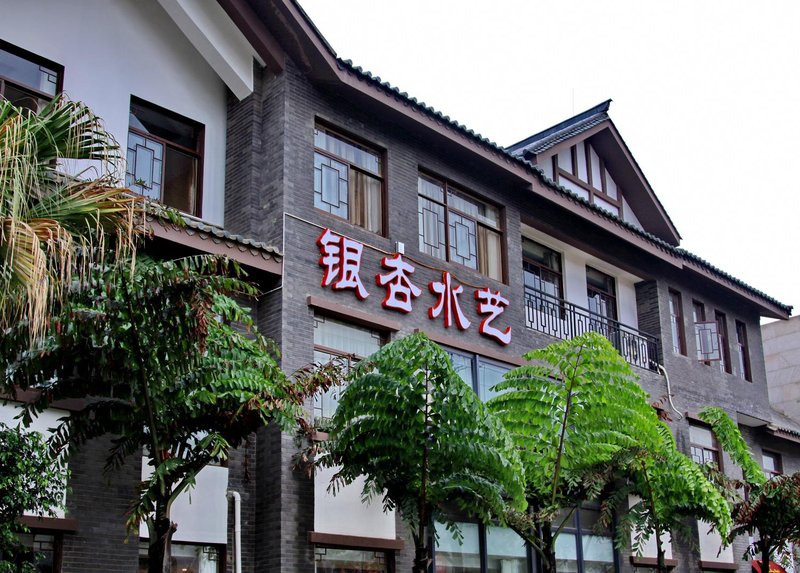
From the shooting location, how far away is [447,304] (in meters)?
16.7

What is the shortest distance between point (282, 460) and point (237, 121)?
5136 mm

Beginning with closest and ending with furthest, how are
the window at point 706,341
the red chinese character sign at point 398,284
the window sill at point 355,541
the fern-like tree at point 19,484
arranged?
the fern-like tree at point 19,484 → the window sill at point 355,541 → the red chinese character sign at point 398,284 → the window at point 706,341

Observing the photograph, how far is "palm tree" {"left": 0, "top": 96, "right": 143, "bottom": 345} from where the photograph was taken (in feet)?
25.1

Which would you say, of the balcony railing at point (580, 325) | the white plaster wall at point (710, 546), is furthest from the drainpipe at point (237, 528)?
the white plaster wall at point (710, 546)

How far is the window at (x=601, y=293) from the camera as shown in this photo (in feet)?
72.6

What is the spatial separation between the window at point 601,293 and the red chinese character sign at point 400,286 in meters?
4.63

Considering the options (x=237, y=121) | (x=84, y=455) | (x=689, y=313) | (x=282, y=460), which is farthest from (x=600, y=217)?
(x=84, y=455)

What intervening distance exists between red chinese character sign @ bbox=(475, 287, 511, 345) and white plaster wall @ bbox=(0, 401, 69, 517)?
733cm

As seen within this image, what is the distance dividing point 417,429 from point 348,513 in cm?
277

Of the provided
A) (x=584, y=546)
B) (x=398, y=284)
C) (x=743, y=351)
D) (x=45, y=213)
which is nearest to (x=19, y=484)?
(x=45, y=213)

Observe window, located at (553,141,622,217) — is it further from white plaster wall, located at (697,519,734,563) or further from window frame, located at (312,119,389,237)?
white plaster wall, located at (697,519,734,563)

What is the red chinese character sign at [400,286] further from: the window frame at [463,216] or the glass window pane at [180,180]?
the glass window pane at [180,180]

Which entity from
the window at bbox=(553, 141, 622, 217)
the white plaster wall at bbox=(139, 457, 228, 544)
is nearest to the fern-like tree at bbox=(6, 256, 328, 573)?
the white plaster wall at bbox=(139, 457, 228, 544)

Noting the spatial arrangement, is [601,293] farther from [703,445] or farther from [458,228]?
[458,228]
